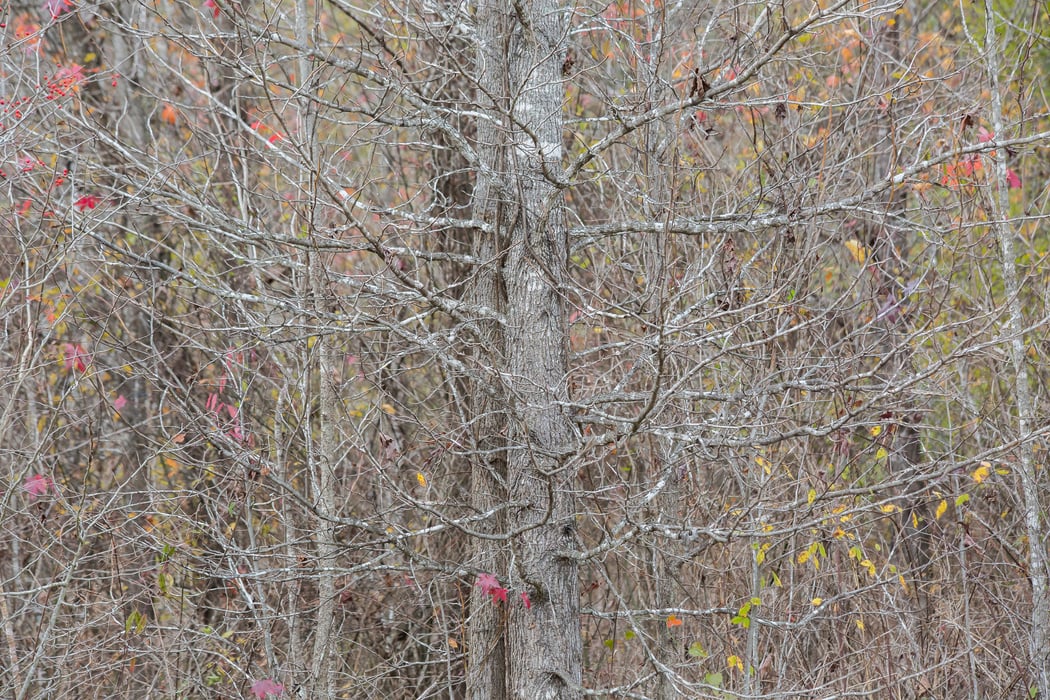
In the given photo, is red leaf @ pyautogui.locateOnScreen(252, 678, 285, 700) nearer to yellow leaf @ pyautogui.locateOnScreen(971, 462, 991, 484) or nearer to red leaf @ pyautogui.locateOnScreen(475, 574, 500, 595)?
red leaf @ pyautogui.locateOnScreen(475, 574, 500, 595)

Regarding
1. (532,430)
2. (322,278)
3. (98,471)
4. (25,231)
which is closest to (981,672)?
(532,430)

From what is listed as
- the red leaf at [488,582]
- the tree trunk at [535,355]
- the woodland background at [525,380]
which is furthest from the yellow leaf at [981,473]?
the red leaf at [488,582]

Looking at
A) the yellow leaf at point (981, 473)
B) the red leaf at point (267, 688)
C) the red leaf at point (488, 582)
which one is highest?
the yellow leaf at point (981, 473)

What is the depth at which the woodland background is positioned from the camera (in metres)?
4.70

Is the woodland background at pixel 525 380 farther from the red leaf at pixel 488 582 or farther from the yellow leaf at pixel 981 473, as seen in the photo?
the yellow leaf at pixel 981 473

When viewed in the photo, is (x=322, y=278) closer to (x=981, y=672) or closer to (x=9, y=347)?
(x=9, y=347)

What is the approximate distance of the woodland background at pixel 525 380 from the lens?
470 centimetres

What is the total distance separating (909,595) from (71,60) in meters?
8.13

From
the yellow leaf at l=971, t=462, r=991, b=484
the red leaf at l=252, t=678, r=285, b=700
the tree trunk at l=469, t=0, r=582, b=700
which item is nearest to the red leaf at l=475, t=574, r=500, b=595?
the tree trunk at l=469, t=0, r=582, b=700

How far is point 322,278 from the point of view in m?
5.33

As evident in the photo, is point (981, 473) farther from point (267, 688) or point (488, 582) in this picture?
point (267, 688)

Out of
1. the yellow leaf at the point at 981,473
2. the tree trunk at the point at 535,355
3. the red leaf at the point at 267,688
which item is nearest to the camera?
the red leaf at the point at 267,688

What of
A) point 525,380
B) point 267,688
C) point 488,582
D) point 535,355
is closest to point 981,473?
point 535,355

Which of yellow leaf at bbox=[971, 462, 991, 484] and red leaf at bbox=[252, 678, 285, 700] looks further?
yellow leaf at bbox=[971, 462, 991, 484]
